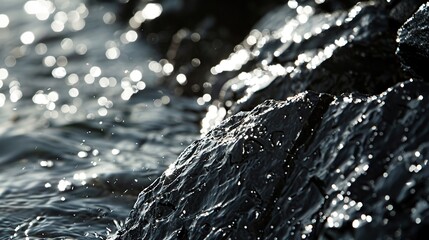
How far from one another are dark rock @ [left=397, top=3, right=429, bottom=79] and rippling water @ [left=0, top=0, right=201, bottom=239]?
159 cm

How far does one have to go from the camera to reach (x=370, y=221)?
227 centimetres

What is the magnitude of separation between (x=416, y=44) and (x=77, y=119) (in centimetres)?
279

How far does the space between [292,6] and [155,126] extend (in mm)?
1530

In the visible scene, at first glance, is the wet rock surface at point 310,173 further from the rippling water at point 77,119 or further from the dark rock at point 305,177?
the rippling water at point 77,119

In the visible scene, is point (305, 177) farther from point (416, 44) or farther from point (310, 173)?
point (416, 44)

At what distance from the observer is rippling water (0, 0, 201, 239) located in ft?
12.7

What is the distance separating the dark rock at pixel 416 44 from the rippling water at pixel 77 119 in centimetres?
159

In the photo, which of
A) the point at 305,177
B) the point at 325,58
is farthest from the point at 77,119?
the point at 305,177

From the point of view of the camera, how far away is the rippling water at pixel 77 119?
12.7ft

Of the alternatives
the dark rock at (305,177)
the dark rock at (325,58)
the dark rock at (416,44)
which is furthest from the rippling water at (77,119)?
the dark rock at (416,44)

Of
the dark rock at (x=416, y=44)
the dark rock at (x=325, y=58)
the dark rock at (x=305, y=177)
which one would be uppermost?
the dark rock at (x=325, y=58)

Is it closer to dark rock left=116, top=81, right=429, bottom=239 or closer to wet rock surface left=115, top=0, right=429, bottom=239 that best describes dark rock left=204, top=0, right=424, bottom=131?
wet rock surface left=115, top=0, right=429, bottom=239

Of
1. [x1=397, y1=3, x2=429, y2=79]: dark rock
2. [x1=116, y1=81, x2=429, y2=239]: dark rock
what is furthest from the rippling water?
[x1=397, y1=3, x2=429, y2=79]: dark rock

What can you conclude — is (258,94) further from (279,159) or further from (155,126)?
(279,159)
